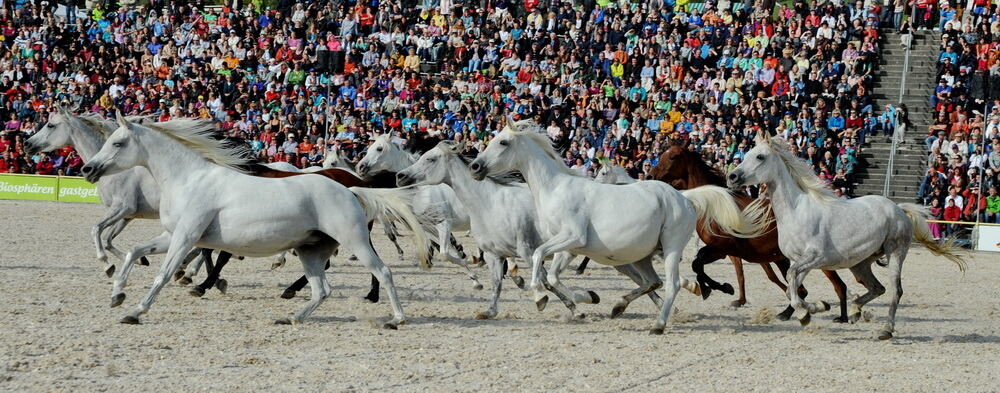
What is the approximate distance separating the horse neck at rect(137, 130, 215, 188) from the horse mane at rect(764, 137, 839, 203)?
496 centimetres

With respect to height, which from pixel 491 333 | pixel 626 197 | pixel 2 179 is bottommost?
pixel 2 179

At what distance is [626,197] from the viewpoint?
10.6 meters

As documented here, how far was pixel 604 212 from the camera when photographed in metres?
10.5

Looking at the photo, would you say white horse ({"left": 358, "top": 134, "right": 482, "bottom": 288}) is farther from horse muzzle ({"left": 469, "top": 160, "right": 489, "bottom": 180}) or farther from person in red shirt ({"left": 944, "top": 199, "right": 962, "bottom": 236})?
person in red shirt ({"left": 944, "top": 199, "right": 962, "bottom": 236})

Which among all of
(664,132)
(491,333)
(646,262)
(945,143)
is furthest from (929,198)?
(491,333)

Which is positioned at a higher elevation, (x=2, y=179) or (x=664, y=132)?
(x=664, y=132)

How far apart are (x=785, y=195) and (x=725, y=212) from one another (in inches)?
21.4

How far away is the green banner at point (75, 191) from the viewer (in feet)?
93.4

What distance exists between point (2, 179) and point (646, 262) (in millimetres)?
22264

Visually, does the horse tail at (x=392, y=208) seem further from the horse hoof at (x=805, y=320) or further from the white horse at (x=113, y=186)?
the white horse at (x=113, y=186)

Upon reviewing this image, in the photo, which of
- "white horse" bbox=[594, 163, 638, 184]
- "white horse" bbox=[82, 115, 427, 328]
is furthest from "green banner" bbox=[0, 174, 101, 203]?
"white horse" bbox=[82, 115, 427, 328]

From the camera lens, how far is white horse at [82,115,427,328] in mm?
9984

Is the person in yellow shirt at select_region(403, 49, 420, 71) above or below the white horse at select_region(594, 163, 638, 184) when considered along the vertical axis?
above

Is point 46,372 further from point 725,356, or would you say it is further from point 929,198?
point 929,198
